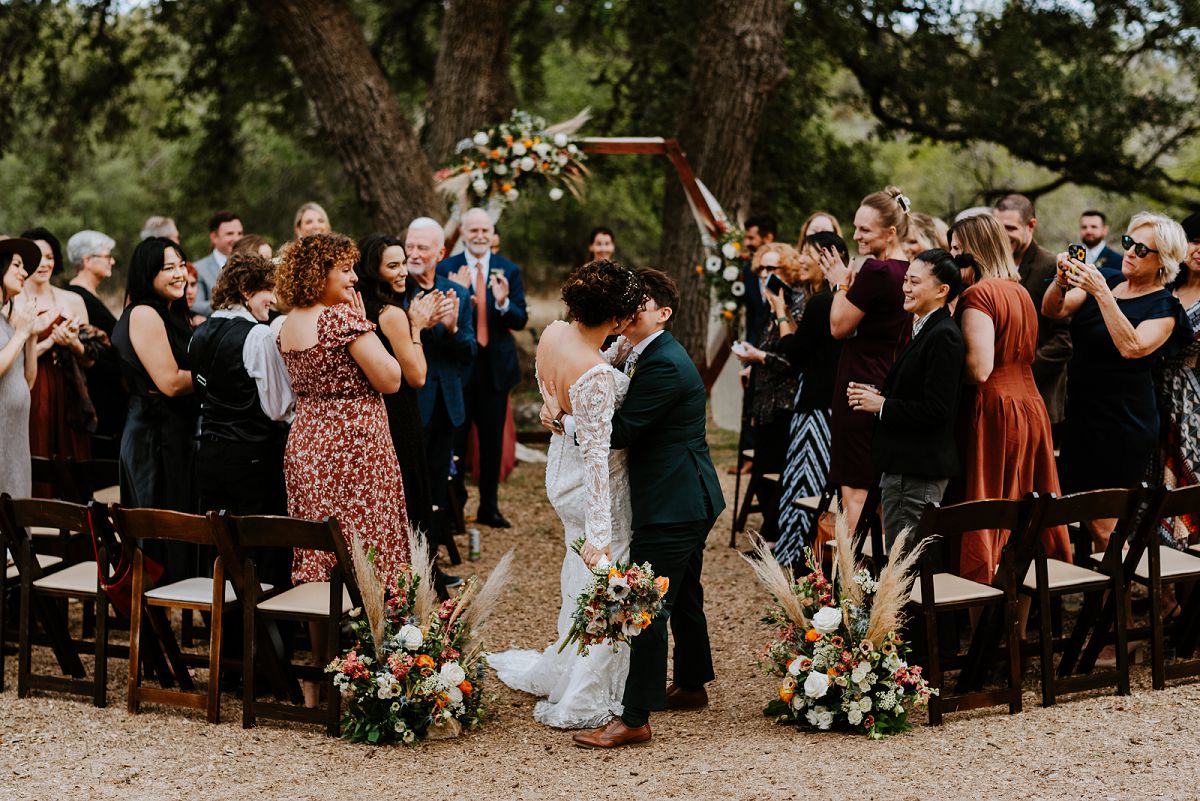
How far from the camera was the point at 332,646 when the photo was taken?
4.61 metres

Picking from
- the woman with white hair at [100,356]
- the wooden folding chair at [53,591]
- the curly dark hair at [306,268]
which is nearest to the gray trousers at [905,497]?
the curly dark hair at [306,268]

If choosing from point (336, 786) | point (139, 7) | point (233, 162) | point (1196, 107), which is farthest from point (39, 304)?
point (1196, 107)

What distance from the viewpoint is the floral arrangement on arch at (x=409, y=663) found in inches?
179

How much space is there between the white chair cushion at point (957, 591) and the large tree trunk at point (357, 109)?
8195 mm

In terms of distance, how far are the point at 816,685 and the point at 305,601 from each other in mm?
2024

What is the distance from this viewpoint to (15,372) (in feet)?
20.6

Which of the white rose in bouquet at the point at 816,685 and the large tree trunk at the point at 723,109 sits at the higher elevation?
the large tree trunk at the point at 723,109

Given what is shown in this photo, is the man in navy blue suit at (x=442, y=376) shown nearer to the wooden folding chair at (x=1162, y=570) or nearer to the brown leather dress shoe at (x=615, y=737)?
the brown leather dress shoe at (x=615, y=737)

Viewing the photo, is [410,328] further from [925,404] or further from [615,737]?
[925,404]

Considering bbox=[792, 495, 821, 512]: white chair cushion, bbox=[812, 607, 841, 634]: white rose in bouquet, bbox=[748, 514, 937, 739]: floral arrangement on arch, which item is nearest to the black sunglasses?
bbox=[792, 495, 821, 512]: white chair cushion

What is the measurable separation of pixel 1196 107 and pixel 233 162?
12.9 metres

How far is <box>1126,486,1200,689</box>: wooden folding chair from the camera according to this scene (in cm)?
503

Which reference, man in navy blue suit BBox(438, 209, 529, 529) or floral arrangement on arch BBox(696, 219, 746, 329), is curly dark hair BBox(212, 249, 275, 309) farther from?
floral arrangement on arch BBox(696, 219, 746, 329)

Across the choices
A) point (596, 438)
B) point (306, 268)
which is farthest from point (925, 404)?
point (306, 268)
